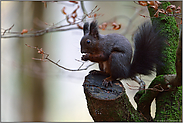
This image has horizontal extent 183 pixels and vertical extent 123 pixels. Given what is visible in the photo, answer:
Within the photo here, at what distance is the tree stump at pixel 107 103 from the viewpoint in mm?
1157

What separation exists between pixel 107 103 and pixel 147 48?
1.58 ft

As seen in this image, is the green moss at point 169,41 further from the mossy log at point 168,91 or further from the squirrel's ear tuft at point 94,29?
the squirrel's ear tuft at point 94,29

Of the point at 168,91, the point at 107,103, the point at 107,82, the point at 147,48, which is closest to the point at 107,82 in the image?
the point at 107,82

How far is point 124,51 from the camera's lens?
134 cm

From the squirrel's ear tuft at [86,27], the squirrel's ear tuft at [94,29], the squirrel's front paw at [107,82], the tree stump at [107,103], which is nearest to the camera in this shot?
the tree stump at [107,103]

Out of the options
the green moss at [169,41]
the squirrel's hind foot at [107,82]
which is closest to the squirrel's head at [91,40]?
the squirrel's hind foot at [107,82]

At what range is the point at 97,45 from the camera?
53.8 inches

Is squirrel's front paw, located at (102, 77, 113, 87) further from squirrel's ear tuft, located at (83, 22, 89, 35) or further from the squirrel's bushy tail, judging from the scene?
squirrel's ear tuft, located at (83, 22, 89, 35)

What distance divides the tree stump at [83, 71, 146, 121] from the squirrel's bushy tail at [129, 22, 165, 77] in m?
0.23

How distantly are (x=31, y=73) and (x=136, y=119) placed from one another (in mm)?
2041

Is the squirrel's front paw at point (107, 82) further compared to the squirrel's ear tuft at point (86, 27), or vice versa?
the squirrel's ear tuft at point (86, 27)

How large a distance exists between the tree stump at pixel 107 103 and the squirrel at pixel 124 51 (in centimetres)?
7

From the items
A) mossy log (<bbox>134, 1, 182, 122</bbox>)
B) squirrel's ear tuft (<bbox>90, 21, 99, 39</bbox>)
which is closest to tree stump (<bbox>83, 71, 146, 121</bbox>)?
mossy log (<bbox>134, 1, 182, 122</bbox>)

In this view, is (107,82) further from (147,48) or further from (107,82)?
(147,48)
